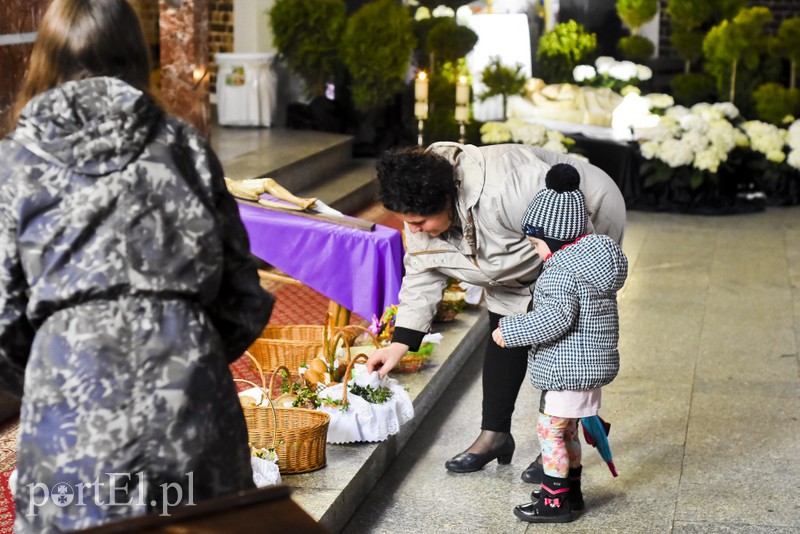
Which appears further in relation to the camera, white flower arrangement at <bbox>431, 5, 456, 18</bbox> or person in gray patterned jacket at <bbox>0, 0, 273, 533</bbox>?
white flower arrangement at <bbox>431, 5, 456, 18</bbox>

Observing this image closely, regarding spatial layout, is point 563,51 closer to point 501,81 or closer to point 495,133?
point 501,81

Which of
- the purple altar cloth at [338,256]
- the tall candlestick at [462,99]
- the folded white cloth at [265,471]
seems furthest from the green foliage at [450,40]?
the folded white cloth at [265,471]

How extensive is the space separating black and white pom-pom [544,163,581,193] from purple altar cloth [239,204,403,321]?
1.20 metres

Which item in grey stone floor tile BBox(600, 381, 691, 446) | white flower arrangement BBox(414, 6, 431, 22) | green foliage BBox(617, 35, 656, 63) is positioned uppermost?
white flower arrangement BBox(414, 6, 431, 22)

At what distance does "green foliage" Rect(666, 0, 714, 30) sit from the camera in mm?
11047

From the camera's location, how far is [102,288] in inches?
71.0

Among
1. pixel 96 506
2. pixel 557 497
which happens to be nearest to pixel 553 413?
pixel 557 497

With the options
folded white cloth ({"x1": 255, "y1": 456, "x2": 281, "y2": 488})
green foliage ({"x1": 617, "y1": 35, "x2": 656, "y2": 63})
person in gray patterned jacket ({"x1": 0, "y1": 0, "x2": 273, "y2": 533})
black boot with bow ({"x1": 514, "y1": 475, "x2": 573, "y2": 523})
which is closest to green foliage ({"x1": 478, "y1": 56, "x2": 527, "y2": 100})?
green foliage ({"x1": 617, "y1": 35, "x2": 656, "y2": 63})

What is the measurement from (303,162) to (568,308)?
574 centimetres

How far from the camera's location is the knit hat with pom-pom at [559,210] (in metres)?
3.40

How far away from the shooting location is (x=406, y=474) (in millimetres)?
4211

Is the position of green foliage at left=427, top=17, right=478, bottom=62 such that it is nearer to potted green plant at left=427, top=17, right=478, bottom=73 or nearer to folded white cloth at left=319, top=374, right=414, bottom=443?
potted green plant at left=427, top=17, right=478, bottom=73

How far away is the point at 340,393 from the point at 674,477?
1.25 m

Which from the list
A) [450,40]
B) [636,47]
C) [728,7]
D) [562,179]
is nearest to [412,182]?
[562,179]
